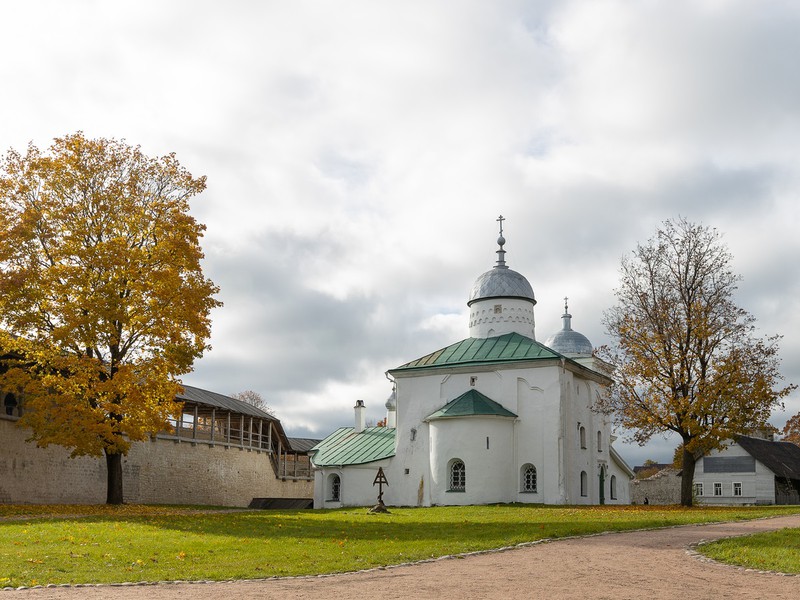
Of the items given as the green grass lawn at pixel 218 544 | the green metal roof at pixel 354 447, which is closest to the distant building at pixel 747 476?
the green metal roof at pixel 354 447

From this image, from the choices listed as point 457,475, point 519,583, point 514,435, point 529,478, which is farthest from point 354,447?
point 519,583

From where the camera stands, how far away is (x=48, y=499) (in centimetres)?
3062

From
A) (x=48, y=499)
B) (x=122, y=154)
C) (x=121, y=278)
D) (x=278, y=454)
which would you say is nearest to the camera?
(x=121, y=278)

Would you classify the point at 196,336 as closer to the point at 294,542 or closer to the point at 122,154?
the point at 122,154

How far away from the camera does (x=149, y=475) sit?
122 ft

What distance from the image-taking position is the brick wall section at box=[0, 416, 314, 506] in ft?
95.6

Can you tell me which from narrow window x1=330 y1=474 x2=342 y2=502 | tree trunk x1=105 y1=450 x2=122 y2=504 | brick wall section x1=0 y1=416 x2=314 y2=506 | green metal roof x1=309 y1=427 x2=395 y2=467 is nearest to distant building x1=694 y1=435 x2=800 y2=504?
green metal roof x1=309 y1=427 x2=395 y2=467

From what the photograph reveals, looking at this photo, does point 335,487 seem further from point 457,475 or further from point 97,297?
point 97,297

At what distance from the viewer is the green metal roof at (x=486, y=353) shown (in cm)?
3734

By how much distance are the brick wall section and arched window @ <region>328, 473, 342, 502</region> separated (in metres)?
5.08

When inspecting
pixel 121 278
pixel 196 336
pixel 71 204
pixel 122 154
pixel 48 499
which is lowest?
pixel 48 499

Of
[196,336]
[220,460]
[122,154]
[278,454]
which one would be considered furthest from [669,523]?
[278,454]

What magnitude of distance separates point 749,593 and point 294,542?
772 centimetres

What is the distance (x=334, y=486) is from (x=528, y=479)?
10.3 metres
